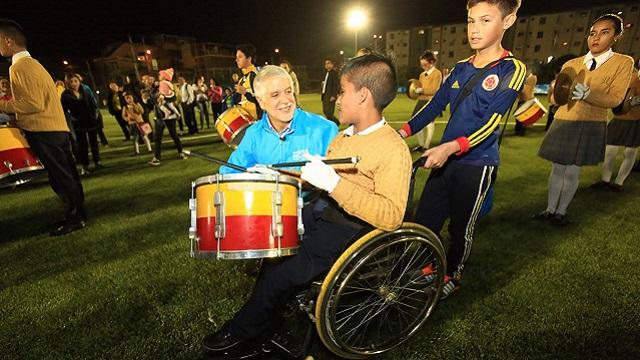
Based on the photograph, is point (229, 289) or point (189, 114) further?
point (189, 114)

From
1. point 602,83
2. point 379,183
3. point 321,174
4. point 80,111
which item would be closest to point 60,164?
point 80,111

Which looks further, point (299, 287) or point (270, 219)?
point (299, 287)

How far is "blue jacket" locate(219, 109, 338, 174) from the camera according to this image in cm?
271

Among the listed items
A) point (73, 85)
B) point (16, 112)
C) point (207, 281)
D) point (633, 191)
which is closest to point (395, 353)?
point (207, 281)

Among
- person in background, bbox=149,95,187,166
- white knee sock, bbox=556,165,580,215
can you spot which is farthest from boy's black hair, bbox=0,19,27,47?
white knee sock, bbox=556,165,580,215

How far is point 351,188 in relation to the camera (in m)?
1.74

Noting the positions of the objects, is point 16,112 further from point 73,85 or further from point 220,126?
point 73,85

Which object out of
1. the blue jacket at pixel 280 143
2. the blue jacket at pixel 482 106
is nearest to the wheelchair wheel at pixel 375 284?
the blue jacket at pixel 482 106

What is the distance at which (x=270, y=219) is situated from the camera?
1854 millimetres

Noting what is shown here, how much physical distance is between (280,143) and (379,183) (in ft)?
3.82

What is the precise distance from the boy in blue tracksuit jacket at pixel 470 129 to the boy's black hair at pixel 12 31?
4568 millimetres

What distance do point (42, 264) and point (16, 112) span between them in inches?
69.9

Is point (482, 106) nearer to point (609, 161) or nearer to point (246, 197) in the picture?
point (246, 197)

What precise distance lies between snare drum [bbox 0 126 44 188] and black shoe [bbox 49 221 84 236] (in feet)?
3.01
